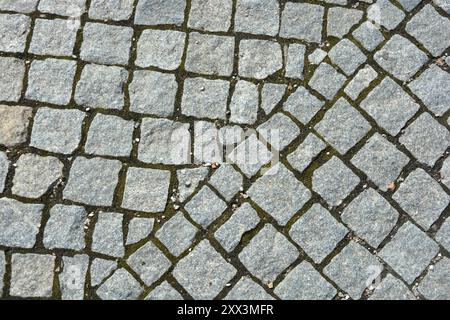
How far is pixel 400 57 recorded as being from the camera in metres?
4.05

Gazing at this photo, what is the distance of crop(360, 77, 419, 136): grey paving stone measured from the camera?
392 cm

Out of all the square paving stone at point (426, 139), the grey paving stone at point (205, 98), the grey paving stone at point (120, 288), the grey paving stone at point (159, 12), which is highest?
the grey paving stone at point (159, 12)

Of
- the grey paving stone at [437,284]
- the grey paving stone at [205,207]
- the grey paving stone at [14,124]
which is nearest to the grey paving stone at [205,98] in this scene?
the grey paving stone at [205,207]

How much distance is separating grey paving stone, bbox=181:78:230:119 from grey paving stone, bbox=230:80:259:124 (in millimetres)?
67

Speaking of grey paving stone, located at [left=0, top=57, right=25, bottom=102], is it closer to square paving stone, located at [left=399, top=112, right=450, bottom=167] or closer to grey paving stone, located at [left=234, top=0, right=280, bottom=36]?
grey paving stone, located at [left=234, top=0, right=280, bottom=36]

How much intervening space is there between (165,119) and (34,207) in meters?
1.08

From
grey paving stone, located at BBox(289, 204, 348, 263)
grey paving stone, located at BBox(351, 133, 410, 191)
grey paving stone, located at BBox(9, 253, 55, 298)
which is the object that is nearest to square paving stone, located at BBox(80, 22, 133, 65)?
grey paving stone, located at BBox(9, 253, 55, 298)

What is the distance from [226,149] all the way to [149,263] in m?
0.95

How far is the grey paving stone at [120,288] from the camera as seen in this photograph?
357 cm

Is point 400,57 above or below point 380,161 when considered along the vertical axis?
above

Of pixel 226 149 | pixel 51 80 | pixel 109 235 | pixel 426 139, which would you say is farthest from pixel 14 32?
pixel 426 139

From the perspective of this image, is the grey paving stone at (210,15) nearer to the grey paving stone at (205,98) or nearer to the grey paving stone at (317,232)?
the grey paving stone at (205,98)

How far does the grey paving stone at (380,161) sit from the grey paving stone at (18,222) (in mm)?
2230

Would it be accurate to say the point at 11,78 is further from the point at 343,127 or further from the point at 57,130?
the point at 343,127
